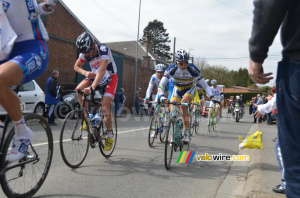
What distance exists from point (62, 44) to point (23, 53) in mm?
17603

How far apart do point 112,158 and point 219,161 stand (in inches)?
86.3

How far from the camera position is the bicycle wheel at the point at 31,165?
284cm

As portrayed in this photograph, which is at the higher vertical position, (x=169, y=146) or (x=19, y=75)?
(x=19, y=75)

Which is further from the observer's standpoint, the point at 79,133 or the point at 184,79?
the point at 184,79

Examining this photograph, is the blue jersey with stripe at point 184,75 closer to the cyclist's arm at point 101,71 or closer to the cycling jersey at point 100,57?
the cycling jersey at point 100,57

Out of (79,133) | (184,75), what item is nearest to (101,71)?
(79,133)

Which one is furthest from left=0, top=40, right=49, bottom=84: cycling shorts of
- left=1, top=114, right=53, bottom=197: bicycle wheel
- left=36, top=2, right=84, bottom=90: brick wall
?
left=36, top=2, right=84, bottom=90: brick wall

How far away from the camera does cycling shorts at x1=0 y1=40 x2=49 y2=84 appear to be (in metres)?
2.69

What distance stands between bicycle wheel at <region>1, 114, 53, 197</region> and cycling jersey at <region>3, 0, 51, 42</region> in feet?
2.84

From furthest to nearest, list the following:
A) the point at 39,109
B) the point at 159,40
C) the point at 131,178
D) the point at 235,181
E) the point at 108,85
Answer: the point at 159,40 < the point at 39,109 < the point at 108,85 < the point at 235,181 < the point at 131,178

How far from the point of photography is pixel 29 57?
9.03 feet

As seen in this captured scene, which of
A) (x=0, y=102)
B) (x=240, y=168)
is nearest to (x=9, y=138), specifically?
(x=0, y=102)

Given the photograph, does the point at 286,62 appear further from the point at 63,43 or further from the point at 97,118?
the point at 63,43

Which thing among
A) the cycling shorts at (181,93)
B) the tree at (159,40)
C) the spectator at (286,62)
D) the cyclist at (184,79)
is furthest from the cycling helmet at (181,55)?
the tree at (159,40)
